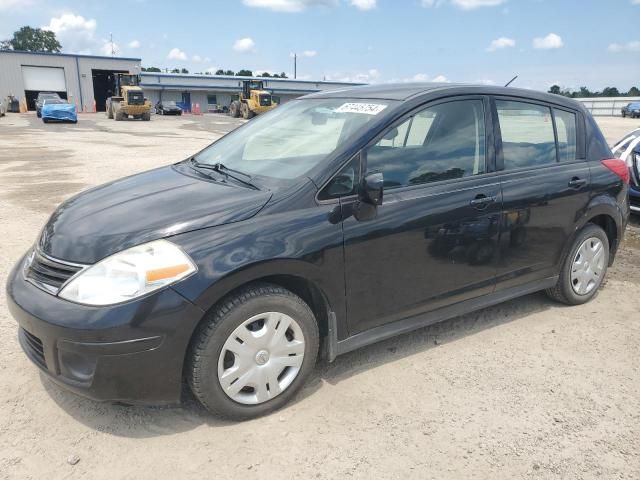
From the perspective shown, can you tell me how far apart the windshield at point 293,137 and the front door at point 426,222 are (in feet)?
0.85

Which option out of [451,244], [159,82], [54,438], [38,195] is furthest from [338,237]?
[159,82]

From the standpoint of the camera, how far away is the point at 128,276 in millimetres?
2350

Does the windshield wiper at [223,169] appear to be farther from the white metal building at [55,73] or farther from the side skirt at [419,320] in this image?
the white metal building at [55,73]

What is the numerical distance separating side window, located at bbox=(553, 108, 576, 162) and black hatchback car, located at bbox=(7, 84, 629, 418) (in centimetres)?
2

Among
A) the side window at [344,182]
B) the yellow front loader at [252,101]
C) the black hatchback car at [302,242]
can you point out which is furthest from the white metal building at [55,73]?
the side window at [344,182]

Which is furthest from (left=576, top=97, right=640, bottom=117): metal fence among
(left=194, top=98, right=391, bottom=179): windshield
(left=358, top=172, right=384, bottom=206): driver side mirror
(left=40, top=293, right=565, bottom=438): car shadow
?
(left=358, top=172, right=384, bottom=206): driver side mirror

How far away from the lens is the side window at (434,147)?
3.03m

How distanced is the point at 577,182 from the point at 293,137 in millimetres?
2215

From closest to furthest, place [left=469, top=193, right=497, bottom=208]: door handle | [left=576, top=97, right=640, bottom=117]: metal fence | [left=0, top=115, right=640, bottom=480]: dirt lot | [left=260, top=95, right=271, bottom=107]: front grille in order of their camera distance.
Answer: [left=0, top=115, right=640, bottom=480]: dirt lot, [left=469, top=193, right=497, bottom=208]: door handle, [left=260, top=95, right=271, bottom=107]: front grille, [left=576, top=97, right=640, bottom=117]: metal fence

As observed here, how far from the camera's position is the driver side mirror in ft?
8.79

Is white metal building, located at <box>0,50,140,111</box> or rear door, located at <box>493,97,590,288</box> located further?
white metal building, located at <box>0,50,140,111</box>

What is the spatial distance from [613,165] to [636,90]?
8923cm

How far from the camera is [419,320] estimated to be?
325 cm

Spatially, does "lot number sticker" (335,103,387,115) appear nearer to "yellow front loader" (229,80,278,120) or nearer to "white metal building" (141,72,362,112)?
"yellow front loader" (229,80,278,120)
